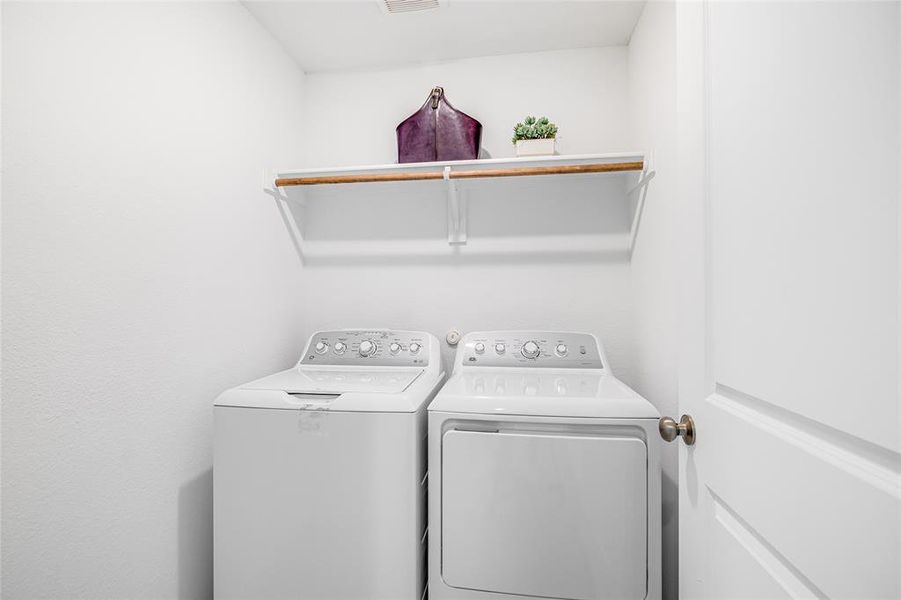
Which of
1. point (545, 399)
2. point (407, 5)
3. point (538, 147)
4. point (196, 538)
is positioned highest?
point (407, 5)

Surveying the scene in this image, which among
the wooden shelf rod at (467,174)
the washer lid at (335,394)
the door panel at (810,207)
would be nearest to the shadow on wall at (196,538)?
the washer lid at (335,394)

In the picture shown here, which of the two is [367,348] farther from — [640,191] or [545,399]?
[640,191]

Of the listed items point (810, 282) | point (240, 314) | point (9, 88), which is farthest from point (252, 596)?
point (810, 282)

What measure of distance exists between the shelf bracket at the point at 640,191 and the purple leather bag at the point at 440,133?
71cm

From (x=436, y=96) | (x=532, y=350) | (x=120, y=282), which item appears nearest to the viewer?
(x=120, y=282)

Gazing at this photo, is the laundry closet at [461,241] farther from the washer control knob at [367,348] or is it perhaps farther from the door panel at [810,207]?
the washer control knob at [367,348]

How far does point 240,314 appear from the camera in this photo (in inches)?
63.3

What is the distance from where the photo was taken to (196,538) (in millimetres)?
1395

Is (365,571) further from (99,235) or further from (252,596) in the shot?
(99,235)

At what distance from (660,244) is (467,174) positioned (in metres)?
0.80

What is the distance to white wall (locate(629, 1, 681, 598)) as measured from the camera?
1.34 metres

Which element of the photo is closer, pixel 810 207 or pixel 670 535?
pixel 810 207

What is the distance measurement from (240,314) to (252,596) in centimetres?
97

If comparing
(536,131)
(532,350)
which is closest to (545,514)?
(532,350)
